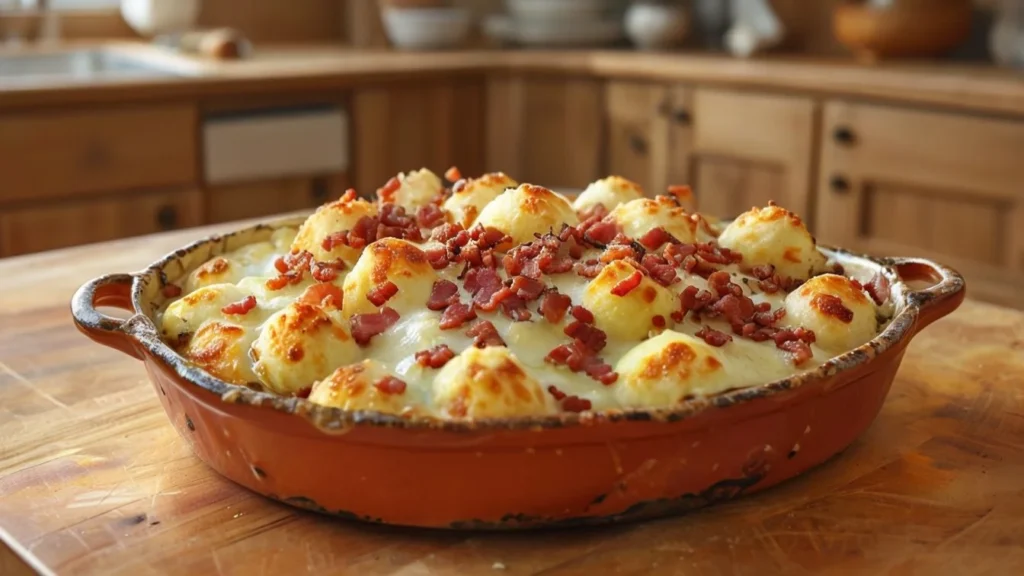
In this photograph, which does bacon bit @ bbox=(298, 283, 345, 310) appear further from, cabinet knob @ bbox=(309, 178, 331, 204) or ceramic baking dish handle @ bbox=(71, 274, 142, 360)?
cabinet knob @ bbox=(309, 178, 331, 204)

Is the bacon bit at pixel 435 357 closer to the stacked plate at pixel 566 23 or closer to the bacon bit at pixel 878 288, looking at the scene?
the bacon bit at pixel 878 288

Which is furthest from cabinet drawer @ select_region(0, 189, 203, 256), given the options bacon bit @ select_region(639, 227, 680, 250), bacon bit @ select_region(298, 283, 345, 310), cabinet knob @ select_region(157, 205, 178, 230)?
bacon bit @ select_region(639, 227, 680, 250)

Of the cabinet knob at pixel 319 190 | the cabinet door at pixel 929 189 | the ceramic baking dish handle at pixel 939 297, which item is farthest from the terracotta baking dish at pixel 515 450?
the cabinet knob at pixel 319 190

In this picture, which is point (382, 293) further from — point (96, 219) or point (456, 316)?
point (96, 219)

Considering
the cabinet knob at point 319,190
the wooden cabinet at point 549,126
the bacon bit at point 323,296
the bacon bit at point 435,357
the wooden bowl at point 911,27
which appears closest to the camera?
the bacon bit at point 435,357

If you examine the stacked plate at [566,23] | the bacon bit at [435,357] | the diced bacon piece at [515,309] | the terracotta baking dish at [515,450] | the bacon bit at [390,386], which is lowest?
the terracotta baking dish at [515,450]

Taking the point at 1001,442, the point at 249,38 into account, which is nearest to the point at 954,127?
the point at 1001,442
